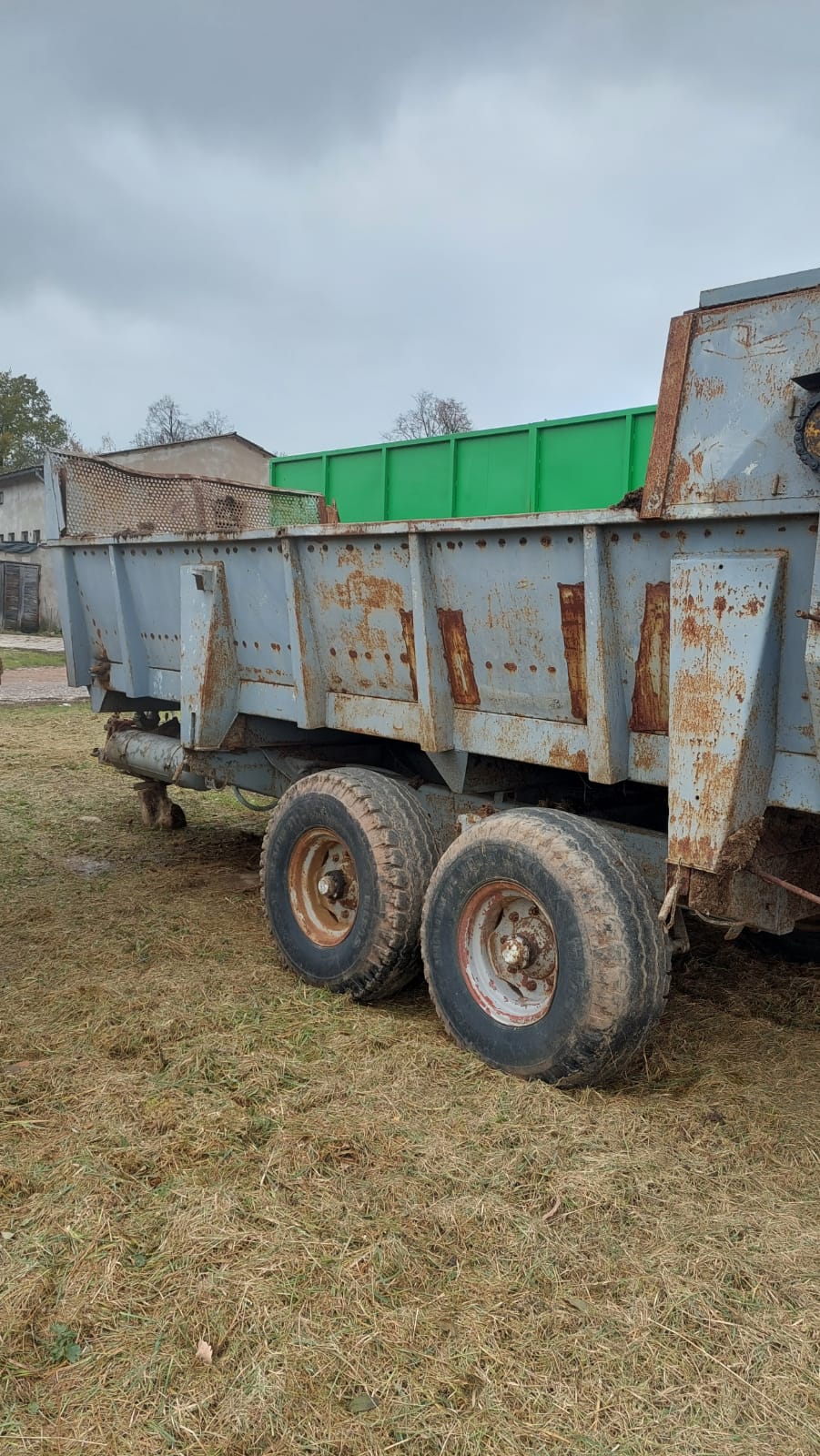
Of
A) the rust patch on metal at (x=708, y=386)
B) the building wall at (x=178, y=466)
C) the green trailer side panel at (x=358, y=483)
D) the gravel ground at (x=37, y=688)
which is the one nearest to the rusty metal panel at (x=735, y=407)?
the rust patch on metal at (x=708, y=386)

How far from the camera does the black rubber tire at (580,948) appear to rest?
3.54m

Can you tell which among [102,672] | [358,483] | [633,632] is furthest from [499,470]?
[633,632]

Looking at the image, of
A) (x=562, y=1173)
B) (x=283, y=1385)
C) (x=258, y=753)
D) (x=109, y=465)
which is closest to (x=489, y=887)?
(x=562, y=1173)

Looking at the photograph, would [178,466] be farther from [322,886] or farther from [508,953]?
[508,953]

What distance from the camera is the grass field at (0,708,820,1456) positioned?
233 centimetres

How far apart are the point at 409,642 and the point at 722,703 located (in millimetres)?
1608

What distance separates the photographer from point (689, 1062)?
13.3 feet

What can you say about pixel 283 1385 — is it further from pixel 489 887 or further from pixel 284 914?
pixel 284 914

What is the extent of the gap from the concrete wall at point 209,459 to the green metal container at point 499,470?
511 inches

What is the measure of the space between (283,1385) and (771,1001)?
2.98 m

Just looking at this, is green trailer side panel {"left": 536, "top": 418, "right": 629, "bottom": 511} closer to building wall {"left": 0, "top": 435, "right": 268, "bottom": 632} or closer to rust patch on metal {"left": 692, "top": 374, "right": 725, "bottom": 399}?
rust patch on metal {"left": 692, "top": 374, "right": 725, "bottom": 399}

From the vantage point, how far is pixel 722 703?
3.38m

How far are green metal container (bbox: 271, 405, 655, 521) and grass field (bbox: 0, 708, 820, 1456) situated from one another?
387 cm

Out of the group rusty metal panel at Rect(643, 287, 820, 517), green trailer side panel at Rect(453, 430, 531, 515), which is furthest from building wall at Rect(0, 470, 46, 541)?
rusty metal panel at Rect(643, 287, 820, 517)
